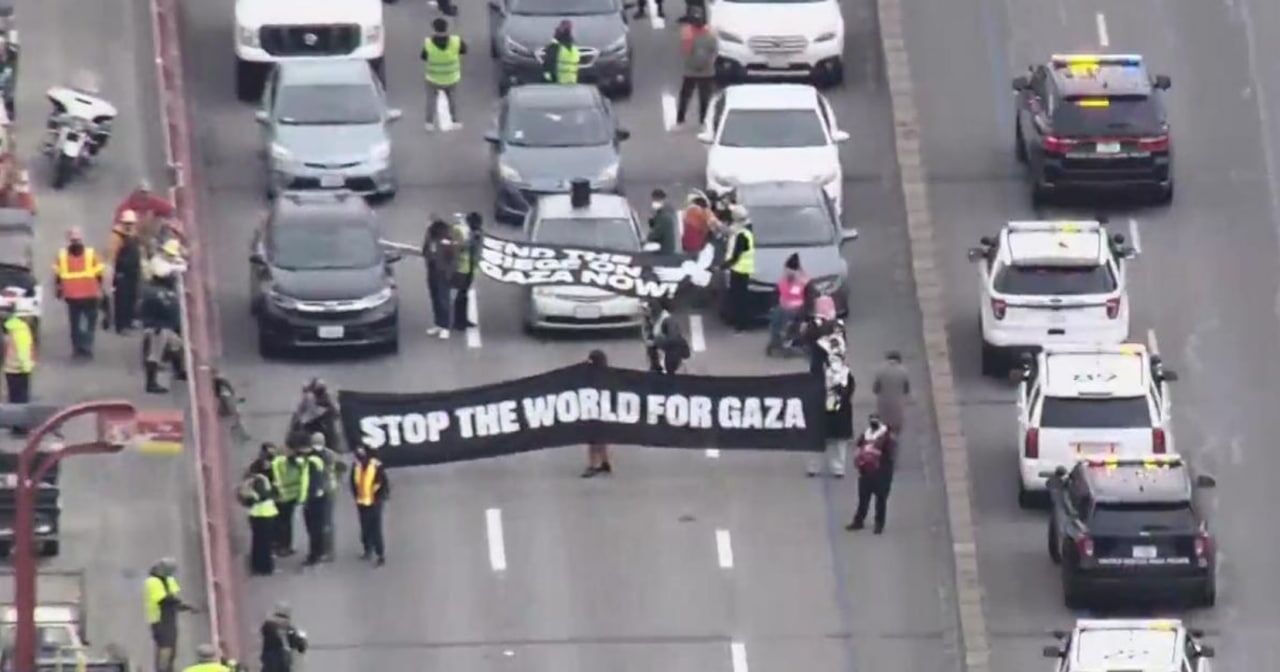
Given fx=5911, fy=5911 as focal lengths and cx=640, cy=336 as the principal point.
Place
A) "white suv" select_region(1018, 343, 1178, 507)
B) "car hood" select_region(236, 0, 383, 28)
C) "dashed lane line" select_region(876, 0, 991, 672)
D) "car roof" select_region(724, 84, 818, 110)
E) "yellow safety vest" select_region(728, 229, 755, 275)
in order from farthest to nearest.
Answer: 1. "car hood" select_region(236, 0, 383, 28)
2. "car roof" select_region(724, 84, 818, 110)
3. "yellow safety vest" select_region(728, 229, 755, 275)
4. "white suv" select_region(1018, 343, 1178, 507)
5. "dashed lane line" select_region(876, 0, 991, 672)

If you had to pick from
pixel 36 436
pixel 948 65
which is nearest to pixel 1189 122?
pixel 948 65

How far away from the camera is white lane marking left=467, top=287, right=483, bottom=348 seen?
212 feet

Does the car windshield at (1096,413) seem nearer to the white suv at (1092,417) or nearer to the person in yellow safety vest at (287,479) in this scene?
the white suv at (1092,417)

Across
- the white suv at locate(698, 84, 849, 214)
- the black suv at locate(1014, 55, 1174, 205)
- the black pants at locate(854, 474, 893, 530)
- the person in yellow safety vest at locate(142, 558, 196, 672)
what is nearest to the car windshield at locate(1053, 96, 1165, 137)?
the black suv at locate(1014, 55, 1174, 205)

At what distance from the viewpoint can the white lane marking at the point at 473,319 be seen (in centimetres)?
6456

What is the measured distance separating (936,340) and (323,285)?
6825 mm

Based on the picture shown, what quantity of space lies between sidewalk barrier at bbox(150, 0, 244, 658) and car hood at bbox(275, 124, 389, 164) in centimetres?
127

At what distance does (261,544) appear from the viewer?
58.6 m

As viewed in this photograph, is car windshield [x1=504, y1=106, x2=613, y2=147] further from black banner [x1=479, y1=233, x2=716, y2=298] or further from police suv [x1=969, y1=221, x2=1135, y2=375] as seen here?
police suv [x1=969, y1=221, x2=1135, y2=375]

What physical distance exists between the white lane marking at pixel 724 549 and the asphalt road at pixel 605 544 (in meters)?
0.06

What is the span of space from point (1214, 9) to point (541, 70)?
31.5 ft

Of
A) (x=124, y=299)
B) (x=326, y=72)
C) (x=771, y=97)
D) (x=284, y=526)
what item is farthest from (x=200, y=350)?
(x=771, y=97)

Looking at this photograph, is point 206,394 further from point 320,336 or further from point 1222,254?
point 1222,254

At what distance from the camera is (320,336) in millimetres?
63219
